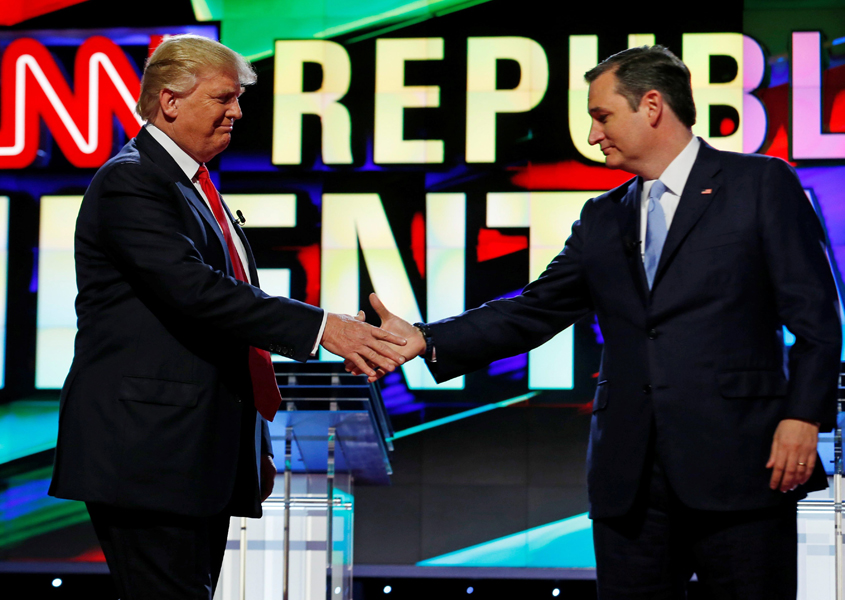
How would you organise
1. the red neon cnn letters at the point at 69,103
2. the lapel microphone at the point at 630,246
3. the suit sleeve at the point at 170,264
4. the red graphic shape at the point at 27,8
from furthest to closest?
the red graphic shape at the point at 27,8, the red neon cnn letters at the point at 69,103, the lapel microphone at the point at 630,246, the suit sleeve at the point at 170,264

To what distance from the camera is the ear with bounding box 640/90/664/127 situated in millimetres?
2029

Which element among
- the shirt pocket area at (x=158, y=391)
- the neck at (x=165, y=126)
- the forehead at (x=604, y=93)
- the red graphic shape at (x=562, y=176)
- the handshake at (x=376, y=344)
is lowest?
the shirt pocket area at (x=158, y=391)

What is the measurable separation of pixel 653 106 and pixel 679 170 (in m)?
0.16

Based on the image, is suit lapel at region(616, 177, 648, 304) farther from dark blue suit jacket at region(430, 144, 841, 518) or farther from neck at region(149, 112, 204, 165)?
neck at region(149, 112, 204, 165)

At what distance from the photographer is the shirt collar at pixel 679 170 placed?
1.97 metres

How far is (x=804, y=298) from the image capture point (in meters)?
1.73

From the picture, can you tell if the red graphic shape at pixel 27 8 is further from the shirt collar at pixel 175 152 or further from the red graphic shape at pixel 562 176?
the shirt collar at pixel 175 152

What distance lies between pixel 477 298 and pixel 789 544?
3.52 meters

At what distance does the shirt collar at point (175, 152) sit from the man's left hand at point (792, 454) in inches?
52.1

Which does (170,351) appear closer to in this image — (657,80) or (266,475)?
(266,475)

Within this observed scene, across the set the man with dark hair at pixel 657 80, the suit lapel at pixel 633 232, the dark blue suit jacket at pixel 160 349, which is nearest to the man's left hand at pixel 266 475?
the dark blue suit jacket at pixel 160 349

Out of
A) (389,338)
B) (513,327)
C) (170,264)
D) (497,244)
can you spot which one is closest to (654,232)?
(513,327)

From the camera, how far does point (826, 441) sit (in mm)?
2783

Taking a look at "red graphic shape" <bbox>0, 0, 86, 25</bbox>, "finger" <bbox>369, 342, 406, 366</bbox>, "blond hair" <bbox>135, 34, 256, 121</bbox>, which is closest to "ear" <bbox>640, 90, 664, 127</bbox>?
"finger" <bbox>369, 342, 406, 366</bbox>
